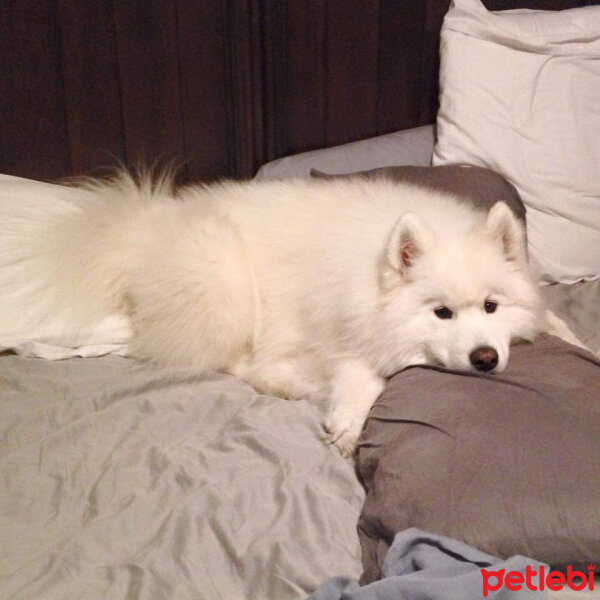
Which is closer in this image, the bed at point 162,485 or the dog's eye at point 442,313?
the bed at point 162,485

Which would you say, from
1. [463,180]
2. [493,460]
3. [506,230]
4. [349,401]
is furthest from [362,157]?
[493,460]

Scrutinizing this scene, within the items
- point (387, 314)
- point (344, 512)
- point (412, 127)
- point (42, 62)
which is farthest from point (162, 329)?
point (412, 127)

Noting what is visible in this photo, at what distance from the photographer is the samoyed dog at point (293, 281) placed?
1.44 meters

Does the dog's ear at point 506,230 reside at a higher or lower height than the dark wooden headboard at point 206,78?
lower

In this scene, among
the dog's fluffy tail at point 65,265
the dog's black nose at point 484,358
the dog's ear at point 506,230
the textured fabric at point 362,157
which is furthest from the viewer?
the textured fabric at point 362,157

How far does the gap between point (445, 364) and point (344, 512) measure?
17.0 inches

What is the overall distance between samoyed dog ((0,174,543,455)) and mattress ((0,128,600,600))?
11 centimetres

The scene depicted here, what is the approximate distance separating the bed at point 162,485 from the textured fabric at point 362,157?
36.1 inches

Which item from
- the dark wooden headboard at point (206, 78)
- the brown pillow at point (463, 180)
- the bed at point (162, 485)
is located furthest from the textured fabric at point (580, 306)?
the dark wooden headboard at point (206, 78)

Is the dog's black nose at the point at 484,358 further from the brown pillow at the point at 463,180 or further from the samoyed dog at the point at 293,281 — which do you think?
the brown pillow at the point at 463,180

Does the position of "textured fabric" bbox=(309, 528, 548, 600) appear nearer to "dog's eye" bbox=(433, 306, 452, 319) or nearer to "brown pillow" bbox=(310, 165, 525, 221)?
"dog's eye" bbox=(433, 306, 452, 319)

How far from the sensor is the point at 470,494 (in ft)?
3.56

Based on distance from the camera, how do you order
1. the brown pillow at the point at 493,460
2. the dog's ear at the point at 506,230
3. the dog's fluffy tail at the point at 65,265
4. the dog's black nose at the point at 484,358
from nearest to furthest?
the brown pillow at the point at 493,460
the dog's black nose at the point at 484,358
the dog's ear at the point at 506,230
the dog's fluffy tail at the point at 65,265

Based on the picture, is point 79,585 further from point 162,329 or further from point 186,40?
point 186,40
